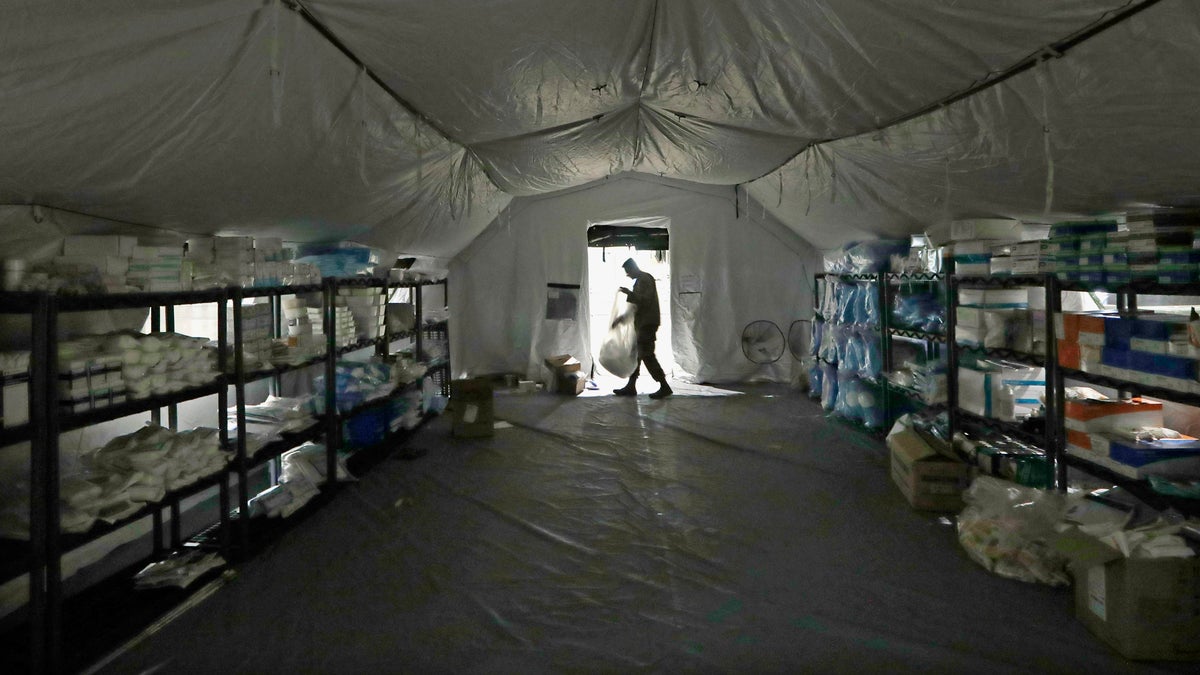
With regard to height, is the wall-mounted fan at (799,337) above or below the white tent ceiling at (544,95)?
below

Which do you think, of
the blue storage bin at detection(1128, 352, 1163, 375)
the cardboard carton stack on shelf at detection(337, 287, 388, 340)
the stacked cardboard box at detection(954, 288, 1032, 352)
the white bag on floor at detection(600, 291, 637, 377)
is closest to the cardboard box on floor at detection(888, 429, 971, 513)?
the stacked cardboard box at detection(954, 288, 1032, 352)

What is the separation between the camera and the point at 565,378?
23.5 feet

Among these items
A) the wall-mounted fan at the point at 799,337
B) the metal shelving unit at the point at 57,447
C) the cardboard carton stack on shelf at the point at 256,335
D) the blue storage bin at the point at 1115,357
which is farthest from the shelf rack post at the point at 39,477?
the wall-mounted fan at the point at 799,337

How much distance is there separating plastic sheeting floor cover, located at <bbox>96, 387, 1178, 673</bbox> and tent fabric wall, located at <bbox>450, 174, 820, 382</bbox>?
3.51 m

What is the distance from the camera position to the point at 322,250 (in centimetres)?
461

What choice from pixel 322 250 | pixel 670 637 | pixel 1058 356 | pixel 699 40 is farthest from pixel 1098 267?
pixel 322 250

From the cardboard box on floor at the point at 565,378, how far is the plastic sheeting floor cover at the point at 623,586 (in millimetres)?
2677

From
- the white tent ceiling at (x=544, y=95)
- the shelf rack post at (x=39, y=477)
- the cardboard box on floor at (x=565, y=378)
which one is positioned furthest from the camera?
the cardboard box on floor at (x=565, y=378)

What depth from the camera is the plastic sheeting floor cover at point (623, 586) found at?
223 centimetres

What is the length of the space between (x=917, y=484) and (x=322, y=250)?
13.0 feet

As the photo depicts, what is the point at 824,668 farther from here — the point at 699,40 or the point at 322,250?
the point at 322,250

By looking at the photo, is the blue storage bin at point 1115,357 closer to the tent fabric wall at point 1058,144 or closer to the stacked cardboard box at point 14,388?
the tent fabric wall at point 1058,144

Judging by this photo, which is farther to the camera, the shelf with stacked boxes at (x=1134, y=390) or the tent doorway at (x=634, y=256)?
the tent doorway at (x=634, y=256)

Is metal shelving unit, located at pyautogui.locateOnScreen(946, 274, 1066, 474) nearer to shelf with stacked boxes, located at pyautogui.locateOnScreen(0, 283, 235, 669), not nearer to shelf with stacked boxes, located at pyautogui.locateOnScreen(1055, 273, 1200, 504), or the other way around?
shelf with stacked boxes, located at pyautogui.locateOnScreen(1055, 273, 1200, 504)
